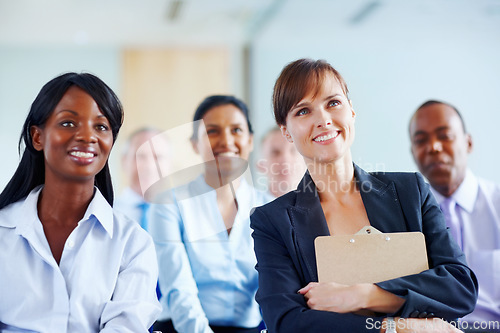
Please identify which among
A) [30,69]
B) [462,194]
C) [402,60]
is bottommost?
[462,194]

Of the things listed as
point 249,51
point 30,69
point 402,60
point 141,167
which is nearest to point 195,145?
point 141,167

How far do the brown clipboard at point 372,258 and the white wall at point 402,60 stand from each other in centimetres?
143

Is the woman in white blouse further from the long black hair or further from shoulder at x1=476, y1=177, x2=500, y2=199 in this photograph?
shoulder at x1=476, y1=177, x2=500, y2=199

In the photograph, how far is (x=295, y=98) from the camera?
4.70 feet

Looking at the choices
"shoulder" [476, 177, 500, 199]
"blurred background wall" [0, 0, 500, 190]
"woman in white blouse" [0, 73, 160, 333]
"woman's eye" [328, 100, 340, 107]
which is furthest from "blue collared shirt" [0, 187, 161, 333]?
"blurred background wall" [0, 0, 500, 190]

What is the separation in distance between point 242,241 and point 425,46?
3163 mm

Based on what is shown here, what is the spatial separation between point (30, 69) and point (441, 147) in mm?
4340

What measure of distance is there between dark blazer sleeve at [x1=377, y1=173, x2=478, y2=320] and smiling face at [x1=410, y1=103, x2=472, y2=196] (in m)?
0.81

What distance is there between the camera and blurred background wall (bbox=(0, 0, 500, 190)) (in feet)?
12.5

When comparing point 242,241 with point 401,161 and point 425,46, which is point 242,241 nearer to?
point 401,161

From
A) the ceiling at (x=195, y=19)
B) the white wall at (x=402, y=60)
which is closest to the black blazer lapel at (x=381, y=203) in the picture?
the white wall at (x=402, y=60)

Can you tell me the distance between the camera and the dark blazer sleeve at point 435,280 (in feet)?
4.09

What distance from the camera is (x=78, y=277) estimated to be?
1396 millimetres

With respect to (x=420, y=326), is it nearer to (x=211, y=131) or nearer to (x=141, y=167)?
(x=211, y=131)
